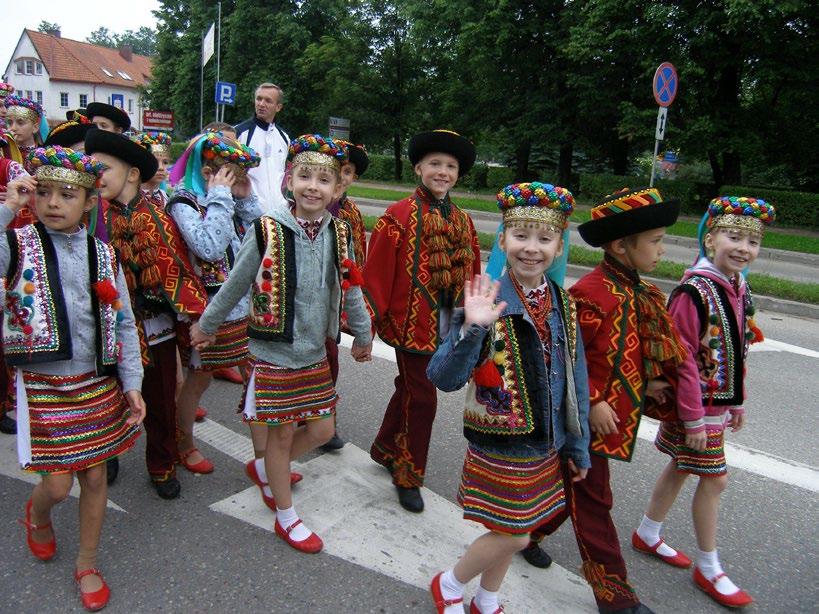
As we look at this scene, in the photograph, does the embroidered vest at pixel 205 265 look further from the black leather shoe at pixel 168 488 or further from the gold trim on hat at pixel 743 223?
the gold trim on hat at pixel 743 223

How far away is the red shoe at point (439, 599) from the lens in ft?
8.44

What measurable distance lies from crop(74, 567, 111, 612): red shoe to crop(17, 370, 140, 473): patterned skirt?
1.57ft

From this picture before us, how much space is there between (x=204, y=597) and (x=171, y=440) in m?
Answer: 1.02

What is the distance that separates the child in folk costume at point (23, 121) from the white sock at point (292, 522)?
341 cm

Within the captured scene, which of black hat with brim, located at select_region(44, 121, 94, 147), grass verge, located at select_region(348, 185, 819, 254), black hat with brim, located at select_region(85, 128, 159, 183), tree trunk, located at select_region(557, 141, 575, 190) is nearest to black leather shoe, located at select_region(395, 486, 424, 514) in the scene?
black hat with brim, located at select_region(85, 128, 159, 183)

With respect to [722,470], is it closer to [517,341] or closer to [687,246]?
[517,341]

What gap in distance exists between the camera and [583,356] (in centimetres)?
251

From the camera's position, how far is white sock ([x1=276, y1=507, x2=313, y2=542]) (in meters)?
3.03

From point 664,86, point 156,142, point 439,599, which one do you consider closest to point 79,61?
point 664,86

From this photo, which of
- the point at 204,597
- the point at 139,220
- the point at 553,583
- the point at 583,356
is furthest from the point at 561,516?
the point at 139,220

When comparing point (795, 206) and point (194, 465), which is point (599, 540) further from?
point (795, 206)

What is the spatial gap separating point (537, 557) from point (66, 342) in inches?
87.6

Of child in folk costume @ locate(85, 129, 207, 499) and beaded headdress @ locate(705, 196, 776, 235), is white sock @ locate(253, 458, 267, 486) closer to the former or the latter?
child in folk costume @ locate(85, 129, 207, 499)

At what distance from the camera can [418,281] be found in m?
3.42
